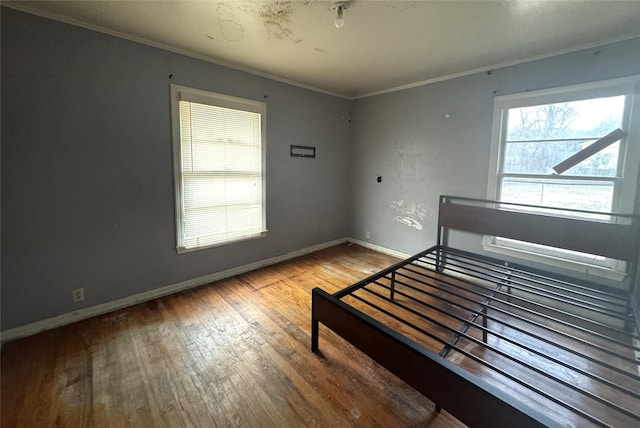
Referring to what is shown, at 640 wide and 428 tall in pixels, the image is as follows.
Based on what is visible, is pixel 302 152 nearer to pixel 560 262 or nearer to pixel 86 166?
pixel 86 166

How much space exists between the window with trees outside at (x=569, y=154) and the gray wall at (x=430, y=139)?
12 centimetres

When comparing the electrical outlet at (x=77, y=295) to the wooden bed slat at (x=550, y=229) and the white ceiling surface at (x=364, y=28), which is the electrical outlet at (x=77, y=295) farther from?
the wooden bed slat at (x=550, y=229)

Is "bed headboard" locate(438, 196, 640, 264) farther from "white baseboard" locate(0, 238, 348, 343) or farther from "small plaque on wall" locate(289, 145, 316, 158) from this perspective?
"white baseboard" locate(0, 238, 348, 343)

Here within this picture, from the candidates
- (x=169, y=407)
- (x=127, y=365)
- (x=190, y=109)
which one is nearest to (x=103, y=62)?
(x=190, y=109)

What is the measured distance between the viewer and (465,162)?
324 centimetres

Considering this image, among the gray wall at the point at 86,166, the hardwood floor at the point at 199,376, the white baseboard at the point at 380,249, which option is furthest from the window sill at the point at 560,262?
the gray wall at the point at 86,166

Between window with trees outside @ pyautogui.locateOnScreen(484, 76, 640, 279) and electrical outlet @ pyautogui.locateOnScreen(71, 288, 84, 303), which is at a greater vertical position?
window with trees outside @ pyautogui.locateOnScreen(484, 76, 640, 279)

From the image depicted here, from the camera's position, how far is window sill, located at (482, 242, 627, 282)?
7.85ft

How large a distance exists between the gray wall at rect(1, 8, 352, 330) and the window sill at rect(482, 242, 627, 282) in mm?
3097

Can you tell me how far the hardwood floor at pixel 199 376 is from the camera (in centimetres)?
151

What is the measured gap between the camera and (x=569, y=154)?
255 cm

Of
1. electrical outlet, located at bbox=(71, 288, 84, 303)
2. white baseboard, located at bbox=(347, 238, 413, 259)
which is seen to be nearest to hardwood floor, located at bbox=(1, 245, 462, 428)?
electrical outlet, located at bbox=(71, 288, 84, 303)

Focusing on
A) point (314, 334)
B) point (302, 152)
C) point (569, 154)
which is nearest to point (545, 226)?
point (569, 154)

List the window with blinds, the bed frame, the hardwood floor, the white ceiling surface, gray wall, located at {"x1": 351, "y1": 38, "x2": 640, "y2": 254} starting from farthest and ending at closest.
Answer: the window with blinds < gray wall, located at {"x1": 351, "y1": 38, "x2": 640, "y2": 254} < the white ceiling surface < the hardwood floor < the bed frame
